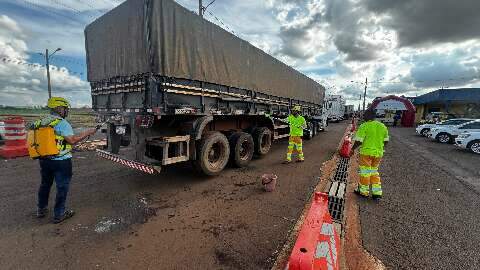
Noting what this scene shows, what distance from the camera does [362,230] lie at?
315cm

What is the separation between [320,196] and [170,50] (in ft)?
11.7

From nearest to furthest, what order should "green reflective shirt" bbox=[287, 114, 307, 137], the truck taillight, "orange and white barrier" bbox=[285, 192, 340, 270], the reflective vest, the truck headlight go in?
"orange and white barrier" bbox=[285, 192, 340, 270], the reflective vest, the truck taillight, the truck headlight, "green reflective shirt" bbox=[287, 114, 307, 137]

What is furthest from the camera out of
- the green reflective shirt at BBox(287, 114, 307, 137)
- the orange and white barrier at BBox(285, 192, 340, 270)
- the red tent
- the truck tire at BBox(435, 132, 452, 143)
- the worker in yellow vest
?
the red tent

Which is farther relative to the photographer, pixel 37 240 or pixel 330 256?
pixel 37 240

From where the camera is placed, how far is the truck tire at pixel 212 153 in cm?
501

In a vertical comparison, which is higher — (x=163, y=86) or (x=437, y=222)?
(x=163, y=86)

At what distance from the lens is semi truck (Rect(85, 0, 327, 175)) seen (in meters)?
4.20

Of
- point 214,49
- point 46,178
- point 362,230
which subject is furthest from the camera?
point 214,49

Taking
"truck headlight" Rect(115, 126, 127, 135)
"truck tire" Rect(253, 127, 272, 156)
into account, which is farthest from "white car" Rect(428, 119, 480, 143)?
"truck headlight" Rect(115, 126, 127, 135)

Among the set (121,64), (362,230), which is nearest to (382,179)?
(362,230)

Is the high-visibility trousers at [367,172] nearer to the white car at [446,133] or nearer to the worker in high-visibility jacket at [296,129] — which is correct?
the worker in high-visibility jacket at [296,129]

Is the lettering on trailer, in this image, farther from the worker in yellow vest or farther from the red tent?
the red tent

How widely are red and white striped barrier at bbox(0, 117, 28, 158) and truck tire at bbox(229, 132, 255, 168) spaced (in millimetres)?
6512

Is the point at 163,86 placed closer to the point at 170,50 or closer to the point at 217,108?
the point at 170,50
